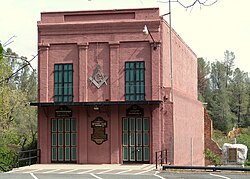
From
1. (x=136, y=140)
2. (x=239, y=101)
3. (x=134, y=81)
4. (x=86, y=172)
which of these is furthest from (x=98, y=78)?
(x=239, y=101)

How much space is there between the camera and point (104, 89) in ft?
104

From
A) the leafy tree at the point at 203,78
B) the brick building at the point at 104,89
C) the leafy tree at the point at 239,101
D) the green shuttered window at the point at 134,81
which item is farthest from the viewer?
the leafy tree at the point at 203,78

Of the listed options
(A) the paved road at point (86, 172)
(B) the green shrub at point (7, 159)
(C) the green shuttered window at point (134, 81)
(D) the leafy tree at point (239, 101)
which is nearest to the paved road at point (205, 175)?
(A) the paved road at point (86, 172)

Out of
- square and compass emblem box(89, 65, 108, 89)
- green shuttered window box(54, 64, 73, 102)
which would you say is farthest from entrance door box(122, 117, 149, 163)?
green shuttered window box(54, 64, 73, 102)

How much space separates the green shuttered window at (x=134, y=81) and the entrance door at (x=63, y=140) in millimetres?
3488

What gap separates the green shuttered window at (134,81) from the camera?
3131 cm

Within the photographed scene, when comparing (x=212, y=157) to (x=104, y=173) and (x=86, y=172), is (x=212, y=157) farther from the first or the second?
(x=104, y=173)

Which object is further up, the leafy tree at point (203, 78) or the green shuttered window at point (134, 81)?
the leafy tree at point (203, 78)

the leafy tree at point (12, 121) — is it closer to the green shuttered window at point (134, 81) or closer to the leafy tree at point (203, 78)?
the green shuttered window at point (134, 81)

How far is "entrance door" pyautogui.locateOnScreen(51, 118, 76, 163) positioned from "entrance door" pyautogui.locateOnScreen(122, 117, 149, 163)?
9.37ft

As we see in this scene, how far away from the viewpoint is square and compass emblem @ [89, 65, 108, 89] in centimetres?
3177

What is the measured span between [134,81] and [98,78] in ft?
6.46

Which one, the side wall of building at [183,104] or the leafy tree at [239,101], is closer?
the side wall of building at [183,104]

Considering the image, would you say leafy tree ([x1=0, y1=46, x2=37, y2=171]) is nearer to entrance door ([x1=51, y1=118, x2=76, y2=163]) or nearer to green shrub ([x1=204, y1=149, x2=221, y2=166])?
entrance door ([x1=51, y1=118, x2=76, y2=163])
